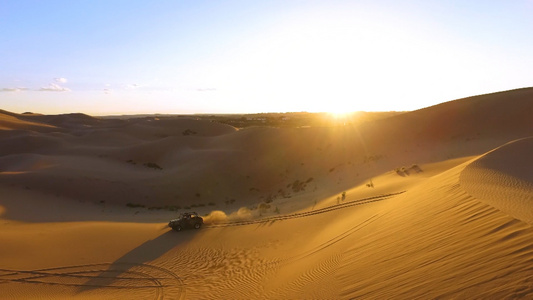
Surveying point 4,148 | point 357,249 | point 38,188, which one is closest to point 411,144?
point 357,249

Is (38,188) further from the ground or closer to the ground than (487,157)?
closer to the ground

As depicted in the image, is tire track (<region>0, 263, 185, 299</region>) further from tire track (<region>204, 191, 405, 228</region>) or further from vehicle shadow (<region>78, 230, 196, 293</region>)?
tire track (<region>204, 191, 405, 228</region>)

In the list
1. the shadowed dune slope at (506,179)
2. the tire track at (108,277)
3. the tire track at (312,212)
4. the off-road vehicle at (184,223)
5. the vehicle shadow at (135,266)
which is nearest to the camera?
the shadowed dune slope at (506,179)

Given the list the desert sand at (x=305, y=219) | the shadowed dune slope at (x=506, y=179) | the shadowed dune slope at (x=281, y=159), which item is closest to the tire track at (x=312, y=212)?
the desert sand at (x=305, y=219)

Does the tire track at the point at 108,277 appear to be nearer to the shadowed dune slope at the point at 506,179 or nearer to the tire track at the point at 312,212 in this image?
the tire track at the point at 312,212

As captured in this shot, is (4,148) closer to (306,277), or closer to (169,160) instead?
(169,160)

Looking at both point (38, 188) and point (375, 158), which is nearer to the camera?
point (38, 188)

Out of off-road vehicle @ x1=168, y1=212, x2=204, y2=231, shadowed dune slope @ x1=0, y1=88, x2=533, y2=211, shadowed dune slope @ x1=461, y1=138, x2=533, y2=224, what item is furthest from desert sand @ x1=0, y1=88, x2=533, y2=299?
off-road vehicle @ x1=168, y1=212, x2=204, y2=231
